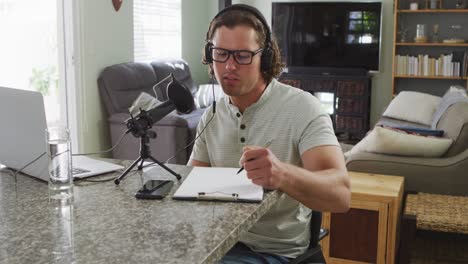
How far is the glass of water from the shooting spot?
53.5 inches

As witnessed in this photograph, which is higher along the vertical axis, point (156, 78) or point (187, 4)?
point (187, 4)

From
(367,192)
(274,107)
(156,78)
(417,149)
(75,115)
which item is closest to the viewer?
(274,107)

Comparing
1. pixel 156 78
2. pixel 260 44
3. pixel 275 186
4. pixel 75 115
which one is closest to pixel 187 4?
pixel 156 78

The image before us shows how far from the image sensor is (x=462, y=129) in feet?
10.8

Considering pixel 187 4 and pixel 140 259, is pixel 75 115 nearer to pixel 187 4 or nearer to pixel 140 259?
pixel 187 4

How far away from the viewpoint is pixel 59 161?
1.37 meters

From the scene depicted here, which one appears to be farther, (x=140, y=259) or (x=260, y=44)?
(x=260, y=44)

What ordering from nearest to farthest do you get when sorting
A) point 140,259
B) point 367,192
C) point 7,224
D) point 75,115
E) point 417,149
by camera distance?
point 140,259
point 7,224
point 367,192
point 417,149
point 75,115

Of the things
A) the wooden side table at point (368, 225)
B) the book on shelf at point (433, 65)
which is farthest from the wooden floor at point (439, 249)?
the book on shelf at point (433, 65)

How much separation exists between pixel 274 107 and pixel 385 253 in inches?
63.4

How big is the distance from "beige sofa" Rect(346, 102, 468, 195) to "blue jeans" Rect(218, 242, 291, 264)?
1802 mm

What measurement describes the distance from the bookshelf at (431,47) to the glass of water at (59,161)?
5566 millimetres

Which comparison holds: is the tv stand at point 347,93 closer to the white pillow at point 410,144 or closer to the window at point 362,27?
the window at point 362,27

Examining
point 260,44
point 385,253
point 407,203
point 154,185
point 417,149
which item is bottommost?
point 385,253
